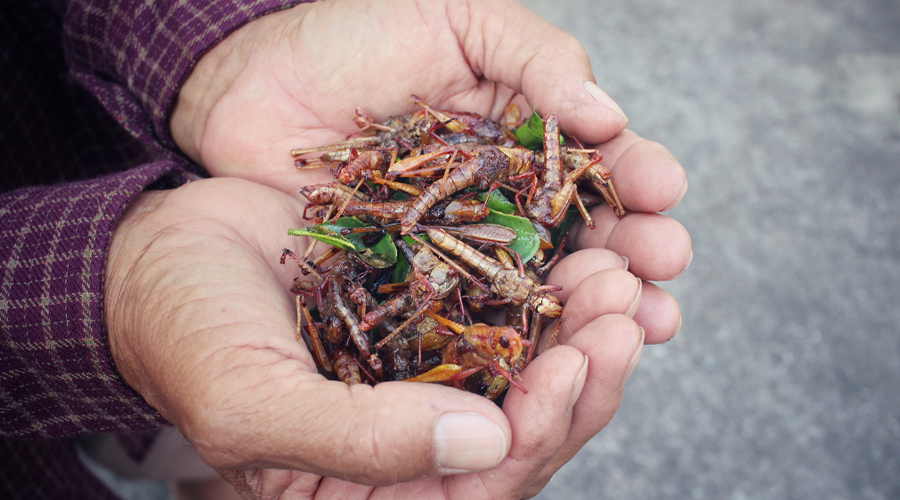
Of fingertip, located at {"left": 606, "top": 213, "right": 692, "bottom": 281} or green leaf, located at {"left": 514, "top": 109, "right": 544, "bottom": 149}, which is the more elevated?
green leaf, located at {"left": 514, "top": 109, "right": 544, "bottom": 149}

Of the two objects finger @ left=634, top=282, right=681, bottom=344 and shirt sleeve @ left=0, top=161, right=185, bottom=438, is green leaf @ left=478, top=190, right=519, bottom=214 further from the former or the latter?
shirt sleeve @ left=0, top=161, right=185, bottom=438

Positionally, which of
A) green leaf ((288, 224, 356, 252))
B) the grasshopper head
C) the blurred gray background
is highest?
green leaf ((288, 224, 356, 252))

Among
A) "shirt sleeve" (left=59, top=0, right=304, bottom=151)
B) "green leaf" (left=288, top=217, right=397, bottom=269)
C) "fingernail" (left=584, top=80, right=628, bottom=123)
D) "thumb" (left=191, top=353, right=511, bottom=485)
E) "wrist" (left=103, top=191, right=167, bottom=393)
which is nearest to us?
"thumb" (left=191, top=353, right=511, bottom=485)

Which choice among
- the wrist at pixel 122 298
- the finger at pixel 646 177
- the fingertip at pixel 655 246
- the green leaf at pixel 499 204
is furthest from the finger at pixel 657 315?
the wrist at pixel 122 298


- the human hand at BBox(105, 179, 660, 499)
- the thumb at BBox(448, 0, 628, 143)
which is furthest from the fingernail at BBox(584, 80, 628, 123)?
the human hand at BBox(105, 179, 660, 499)

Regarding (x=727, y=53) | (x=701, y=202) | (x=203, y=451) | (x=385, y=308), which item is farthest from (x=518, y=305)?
(x=727, y=53)

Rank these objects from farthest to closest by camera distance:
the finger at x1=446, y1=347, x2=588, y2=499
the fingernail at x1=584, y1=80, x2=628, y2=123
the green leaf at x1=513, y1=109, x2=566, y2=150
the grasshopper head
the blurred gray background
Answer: the blurred gray background < the green leaf at x1=513, y1=109, x2=566, y2=150 < the fingernail at x1=584, y1=80, x2=628, y2=123 < the grasshopper head < the finger at x1=446, y1=347, x2=588, y2=499

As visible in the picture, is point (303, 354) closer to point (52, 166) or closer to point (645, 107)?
point (52, 166)

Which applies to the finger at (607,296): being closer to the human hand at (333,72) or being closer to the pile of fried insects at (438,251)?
the pile of fried insects at (438,251)
